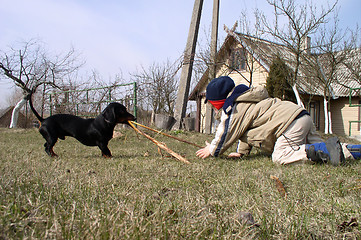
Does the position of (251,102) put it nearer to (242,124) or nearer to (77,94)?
(242,124)

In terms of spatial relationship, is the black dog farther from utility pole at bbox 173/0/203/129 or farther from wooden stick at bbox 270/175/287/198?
utility pole at bbox 173/0/203/129

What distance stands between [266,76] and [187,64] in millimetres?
8272

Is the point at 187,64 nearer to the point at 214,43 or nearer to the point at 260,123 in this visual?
the point at 214,43

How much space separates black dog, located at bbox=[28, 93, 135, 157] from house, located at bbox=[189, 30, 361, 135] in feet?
19.9

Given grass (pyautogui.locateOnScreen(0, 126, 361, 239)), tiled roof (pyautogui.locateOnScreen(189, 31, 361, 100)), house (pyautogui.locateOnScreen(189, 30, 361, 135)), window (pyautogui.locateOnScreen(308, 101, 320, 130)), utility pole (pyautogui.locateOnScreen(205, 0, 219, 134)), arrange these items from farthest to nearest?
window (pyautogui.locateOnScreen(308, 101, 320, 130)), tiled roof (pyautogui.locateOnScreen(189, 31, 361, 100)), house (pyautogui.locateOnScreen(189, 30, 361, 135)), utility pole (pyautogui.locateOnScreen(205, 0, 219, 134)), grass (pyautogui.locateOnScreen(0, 126, 361, 239))

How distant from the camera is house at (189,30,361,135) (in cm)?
1326

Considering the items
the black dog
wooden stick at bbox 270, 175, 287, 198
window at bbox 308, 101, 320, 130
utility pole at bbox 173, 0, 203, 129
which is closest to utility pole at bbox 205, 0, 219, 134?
utility pole at bbox 173, 0, 203, 129

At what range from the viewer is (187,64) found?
11.0m

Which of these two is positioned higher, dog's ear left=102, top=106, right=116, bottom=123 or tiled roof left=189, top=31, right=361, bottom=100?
tiled roof left=189, top=31, right=361, bottom=100

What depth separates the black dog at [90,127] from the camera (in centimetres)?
465

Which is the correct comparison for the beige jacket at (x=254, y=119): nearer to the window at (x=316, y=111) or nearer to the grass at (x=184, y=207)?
the grass at (x=184, y=207)

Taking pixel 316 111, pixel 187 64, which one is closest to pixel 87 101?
pixel 187 64

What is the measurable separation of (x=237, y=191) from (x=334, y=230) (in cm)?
89

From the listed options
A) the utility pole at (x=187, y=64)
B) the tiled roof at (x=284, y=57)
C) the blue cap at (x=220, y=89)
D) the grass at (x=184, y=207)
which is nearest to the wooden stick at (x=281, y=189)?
the grass at (x=184, y=207)
